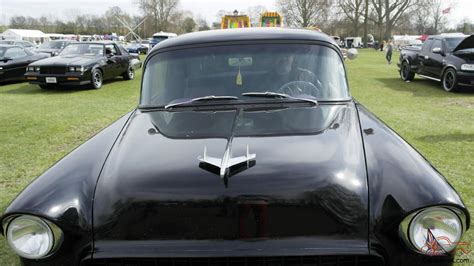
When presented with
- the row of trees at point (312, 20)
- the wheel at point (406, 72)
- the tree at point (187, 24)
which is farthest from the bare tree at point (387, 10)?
the wheel at point (406, 72)

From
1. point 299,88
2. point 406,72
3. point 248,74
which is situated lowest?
point 406,72

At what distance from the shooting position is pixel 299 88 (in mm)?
3537

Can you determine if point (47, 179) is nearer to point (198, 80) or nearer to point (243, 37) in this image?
point (198, 80)

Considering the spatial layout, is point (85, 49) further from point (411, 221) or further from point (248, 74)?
point (411, 221)

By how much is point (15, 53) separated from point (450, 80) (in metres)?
15.9

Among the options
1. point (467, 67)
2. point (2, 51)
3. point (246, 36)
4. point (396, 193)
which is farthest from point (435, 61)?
point (2, 51)

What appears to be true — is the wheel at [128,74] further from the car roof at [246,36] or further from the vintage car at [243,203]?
the vintage car at [243,203]

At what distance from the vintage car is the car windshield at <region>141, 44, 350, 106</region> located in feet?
2.36

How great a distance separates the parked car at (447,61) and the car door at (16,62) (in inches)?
595

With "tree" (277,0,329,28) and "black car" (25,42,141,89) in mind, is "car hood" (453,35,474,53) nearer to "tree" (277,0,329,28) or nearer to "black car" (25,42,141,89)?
"black car" (25,42,141,89)

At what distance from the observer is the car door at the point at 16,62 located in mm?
16416

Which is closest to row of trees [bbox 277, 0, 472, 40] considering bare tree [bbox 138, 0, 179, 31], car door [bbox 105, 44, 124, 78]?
bare tree [bbox 138, 0, 179, 31]

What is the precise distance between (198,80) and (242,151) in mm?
1342

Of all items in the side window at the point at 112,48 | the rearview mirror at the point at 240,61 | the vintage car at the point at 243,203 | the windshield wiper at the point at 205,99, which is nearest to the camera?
the vintage car at the point at 243,203
